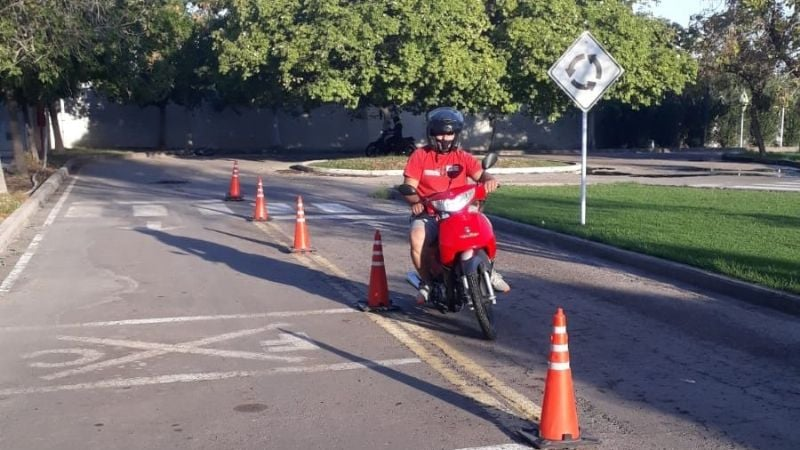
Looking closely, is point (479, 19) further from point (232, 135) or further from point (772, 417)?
point (772, 417)

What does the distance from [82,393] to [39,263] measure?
701 centimetres

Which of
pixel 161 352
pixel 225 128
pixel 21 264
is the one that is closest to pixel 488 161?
pixel 161 352

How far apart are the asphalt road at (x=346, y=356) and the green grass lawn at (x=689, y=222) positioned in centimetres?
71

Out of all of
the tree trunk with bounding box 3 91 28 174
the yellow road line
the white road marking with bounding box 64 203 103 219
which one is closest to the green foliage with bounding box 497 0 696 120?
the tree trunk with bounding box 3 91 28 174

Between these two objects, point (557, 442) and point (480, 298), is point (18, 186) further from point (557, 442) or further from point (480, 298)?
point (557, 442)

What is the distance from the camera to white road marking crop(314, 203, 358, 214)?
20445 millimetres

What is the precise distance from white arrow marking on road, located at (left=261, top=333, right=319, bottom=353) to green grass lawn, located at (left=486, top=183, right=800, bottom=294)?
4.87 m

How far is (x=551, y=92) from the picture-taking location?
119ft

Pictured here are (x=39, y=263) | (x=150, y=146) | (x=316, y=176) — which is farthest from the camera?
(x=150, y=146)

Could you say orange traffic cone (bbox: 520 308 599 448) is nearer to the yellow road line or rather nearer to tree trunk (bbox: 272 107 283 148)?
the yellow road line

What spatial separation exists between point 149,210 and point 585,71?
9564 millimetres

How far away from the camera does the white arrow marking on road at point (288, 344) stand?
28.3 ft

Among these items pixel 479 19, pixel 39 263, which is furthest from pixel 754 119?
pixel 39 263

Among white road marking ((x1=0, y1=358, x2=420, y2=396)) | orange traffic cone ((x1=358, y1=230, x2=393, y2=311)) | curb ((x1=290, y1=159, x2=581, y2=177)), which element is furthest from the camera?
curb ((x1=290, y1=159, x2=581, y2=177))
